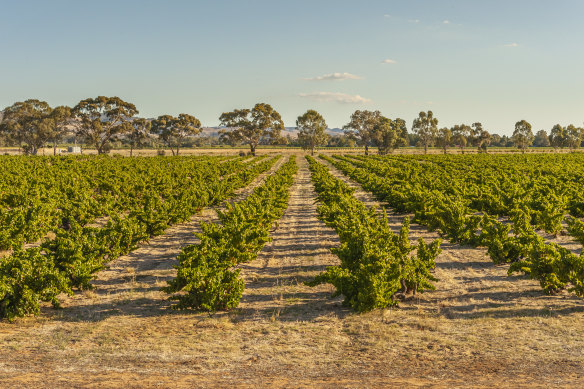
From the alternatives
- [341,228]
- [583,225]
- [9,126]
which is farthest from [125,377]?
[9,126]

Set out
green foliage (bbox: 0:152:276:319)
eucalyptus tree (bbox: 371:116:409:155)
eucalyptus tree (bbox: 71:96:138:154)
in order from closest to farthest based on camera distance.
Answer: green foliage (bbox: 0:152:276:319), eucalyptus tree (bbox: 71:96:138:154), eucalyptus tree (bbox: 371:116:409:155)

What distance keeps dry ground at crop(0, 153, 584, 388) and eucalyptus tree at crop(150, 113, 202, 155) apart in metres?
110

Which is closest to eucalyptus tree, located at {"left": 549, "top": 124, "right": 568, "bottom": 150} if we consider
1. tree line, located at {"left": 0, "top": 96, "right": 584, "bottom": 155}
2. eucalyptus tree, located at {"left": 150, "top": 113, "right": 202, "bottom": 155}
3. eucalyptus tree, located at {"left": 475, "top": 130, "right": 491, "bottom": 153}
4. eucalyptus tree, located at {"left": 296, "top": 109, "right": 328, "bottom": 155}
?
tree line, located at {"left": 0, "top": 96, "right": 584, "bottom": 155}

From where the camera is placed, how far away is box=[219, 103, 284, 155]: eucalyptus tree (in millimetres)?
118188

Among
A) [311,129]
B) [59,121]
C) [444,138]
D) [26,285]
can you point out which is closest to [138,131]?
[59,121]

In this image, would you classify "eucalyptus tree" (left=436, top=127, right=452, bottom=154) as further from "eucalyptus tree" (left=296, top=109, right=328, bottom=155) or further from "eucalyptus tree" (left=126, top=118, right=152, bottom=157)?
"eucalyptus tree" (left=126, top=118, right=152, bottom=157)

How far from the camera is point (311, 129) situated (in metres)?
136

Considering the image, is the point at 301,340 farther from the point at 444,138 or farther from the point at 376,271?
the point at 444,138

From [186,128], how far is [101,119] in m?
24.5

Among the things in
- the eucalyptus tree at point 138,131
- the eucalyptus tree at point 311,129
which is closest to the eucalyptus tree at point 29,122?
the eucalyptus tree at point 138,131

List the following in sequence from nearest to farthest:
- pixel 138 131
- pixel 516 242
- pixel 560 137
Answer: pixel 516 242 → pixel 138 131 → pixel 560 137

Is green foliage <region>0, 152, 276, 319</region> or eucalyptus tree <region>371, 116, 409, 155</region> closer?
green foliage <region>0, 152, 276, 319</region>

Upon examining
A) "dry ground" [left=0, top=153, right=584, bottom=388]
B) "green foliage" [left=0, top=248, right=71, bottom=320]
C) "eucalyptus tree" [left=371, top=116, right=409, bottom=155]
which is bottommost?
"dry ground" [left=0, top=153, right=584, bottom=388]

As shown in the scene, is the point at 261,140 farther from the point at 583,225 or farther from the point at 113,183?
the point at 583,225
